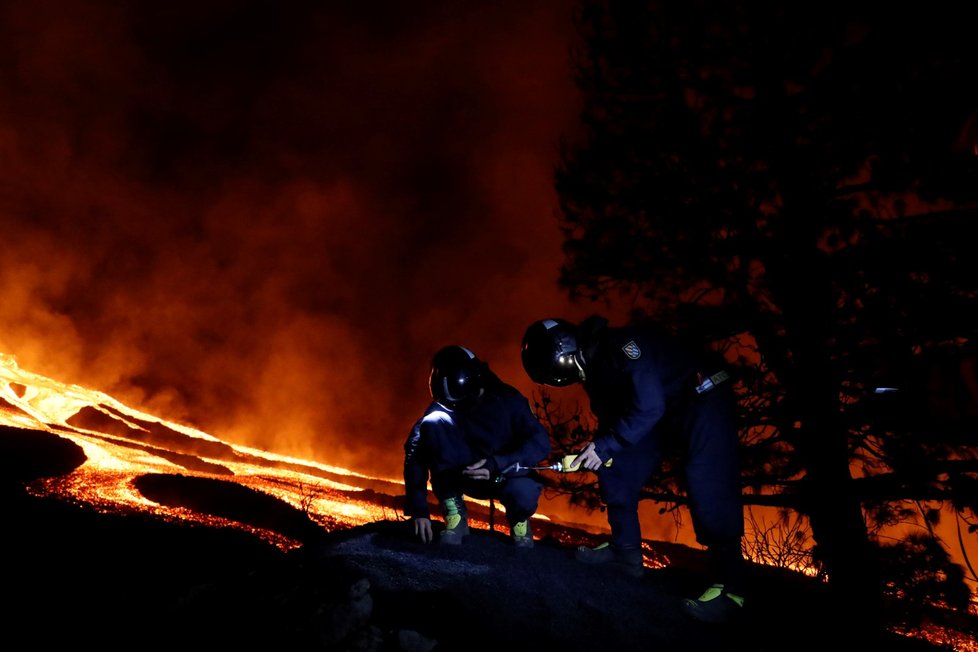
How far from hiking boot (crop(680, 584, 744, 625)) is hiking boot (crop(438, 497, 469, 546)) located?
5.45 feet

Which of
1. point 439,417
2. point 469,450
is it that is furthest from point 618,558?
point 439,417

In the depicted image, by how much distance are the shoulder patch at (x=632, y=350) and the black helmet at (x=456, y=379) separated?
1341mm

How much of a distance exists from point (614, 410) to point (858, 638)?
2.07 m

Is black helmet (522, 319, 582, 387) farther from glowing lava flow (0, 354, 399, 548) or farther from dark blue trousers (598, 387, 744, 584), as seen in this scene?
glowing lava flow (0, 354, 399, 548)

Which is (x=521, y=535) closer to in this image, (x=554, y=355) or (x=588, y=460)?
(x=588, y=460)

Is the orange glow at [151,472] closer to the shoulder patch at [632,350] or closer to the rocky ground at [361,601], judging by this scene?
the rocky ground at [361,601]

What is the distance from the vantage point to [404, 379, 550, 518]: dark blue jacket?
13.7ft

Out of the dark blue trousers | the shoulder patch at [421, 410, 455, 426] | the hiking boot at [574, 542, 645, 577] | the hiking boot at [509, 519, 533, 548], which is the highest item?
the shoulder patch at [421, 410, 455, 426]

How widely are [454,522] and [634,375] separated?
1.87 metres

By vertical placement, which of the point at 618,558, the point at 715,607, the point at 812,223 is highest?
the point at 812,223

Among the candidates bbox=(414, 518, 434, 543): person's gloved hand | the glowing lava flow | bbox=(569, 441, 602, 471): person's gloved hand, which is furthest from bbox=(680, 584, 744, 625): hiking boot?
the glowing lava flow

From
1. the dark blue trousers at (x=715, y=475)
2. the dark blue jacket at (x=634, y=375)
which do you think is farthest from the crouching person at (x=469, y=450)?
the dark blue trousers at (x=715, y=475)

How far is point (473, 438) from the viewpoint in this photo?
4.39m

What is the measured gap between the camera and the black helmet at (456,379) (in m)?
4.23
